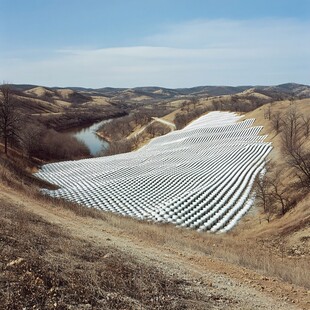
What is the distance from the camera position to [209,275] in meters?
9.44

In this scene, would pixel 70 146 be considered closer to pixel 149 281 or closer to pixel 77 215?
pixel 77 215

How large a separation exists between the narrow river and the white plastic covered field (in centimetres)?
3132

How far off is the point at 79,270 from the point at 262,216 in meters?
18.5

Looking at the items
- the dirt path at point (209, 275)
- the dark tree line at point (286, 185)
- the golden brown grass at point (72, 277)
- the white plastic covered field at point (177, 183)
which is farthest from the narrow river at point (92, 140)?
the golden brown grass at point (72, 277)

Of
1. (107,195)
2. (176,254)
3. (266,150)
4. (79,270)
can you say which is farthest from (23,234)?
(266,150)

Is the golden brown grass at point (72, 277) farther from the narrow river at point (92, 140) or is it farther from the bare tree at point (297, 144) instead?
the narrow river at point (92, 140)

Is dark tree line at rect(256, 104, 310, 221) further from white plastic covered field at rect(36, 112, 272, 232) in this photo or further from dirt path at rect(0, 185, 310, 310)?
dirt path at rect(0, 185, 310, 310)

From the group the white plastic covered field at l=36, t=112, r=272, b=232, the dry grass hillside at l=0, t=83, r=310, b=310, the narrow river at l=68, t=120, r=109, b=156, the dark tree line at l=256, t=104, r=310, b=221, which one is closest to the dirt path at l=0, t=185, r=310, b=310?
the dry grass hillside at l=0, t=83, r=310, b=310

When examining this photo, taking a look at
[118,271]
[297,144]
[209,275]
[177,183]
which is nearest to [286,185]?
[177,183]

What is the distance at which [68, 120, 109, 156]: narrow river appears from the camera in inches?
3198

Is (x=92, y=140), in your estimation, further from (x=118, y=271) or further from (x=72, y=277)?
(x=72, y=277)

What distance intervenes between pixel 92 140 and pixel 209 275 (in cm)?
8957

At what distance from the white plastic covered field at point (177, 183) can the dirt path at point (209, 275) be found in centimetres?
935

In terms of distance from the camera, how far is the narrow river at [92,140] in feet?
267
